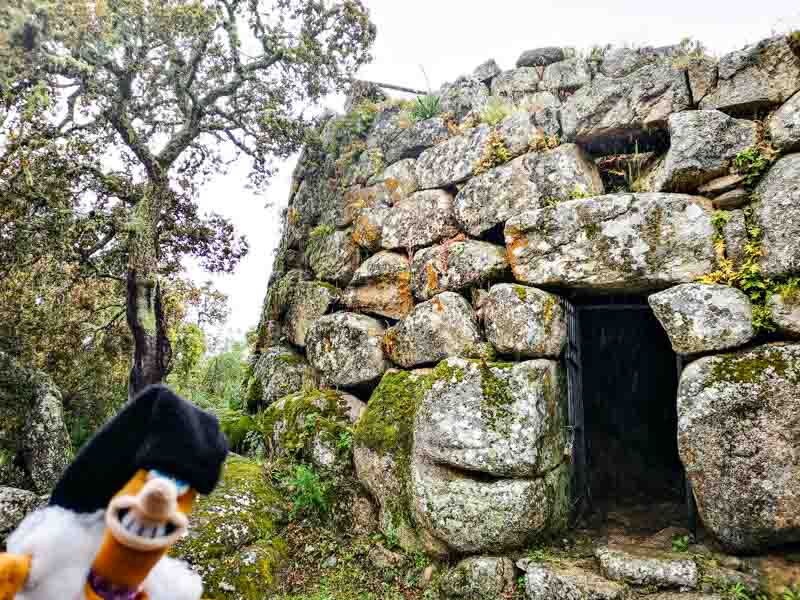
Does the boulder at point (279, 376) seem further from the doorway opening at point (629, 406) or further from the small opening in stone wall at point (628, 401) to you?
the small opening in stone wall at point (628, 401)

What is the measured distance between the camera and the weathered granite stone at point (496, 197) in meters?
6.59

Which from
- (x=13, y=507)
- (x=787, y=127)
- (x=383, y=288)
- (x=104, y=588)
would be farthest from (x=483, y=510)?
(x=787, y=127)

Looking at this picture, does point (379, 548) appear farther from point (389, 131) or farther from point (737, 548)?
point (389, 131)

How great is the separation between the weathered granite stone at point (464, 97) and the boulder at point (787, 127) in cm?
401

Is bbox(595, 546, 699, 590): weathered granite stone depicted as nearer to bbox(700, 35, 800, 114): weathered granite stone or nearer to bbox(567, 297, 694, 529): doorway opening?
bbox(567, 297, 694, 529): doorway opening

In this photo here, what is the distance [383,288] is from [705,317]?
4212 millimetres

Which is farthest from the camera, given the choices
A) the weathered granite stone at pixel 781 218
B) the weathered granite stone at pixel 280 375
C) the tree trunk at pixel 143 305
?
the weathered granite stone at pixel 280 375

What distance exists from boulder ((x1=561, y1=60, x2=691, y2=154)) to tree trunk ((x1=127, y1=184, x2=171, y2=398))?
6548 mm

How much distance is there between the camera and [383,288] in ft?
24.6

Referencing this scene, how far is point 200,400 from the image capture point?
12125 mm

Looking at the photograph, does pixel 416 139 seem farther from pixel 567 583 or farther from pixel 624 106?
pixel 567 583

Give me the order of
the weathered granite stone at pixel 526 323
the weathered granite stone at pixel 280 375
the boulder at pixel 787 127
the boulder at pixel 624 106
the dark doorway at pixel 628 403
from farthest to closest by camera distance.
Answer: the weathered granite stone at pixel 280 375, the dark doorway at pixel 628 403, the boulder at pixel 624 106, the weathered granite stone at pixel 526 323, the boulder at pixel 787 127

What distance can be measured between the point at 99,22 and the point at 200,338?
8772 millimetres

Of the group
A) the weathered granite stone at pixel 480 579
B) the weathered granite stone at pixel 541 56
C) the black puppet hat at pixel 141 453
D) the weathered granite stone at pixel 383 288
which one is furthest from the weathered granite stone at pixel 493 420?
the weathered granite stone at pixel 541 56
